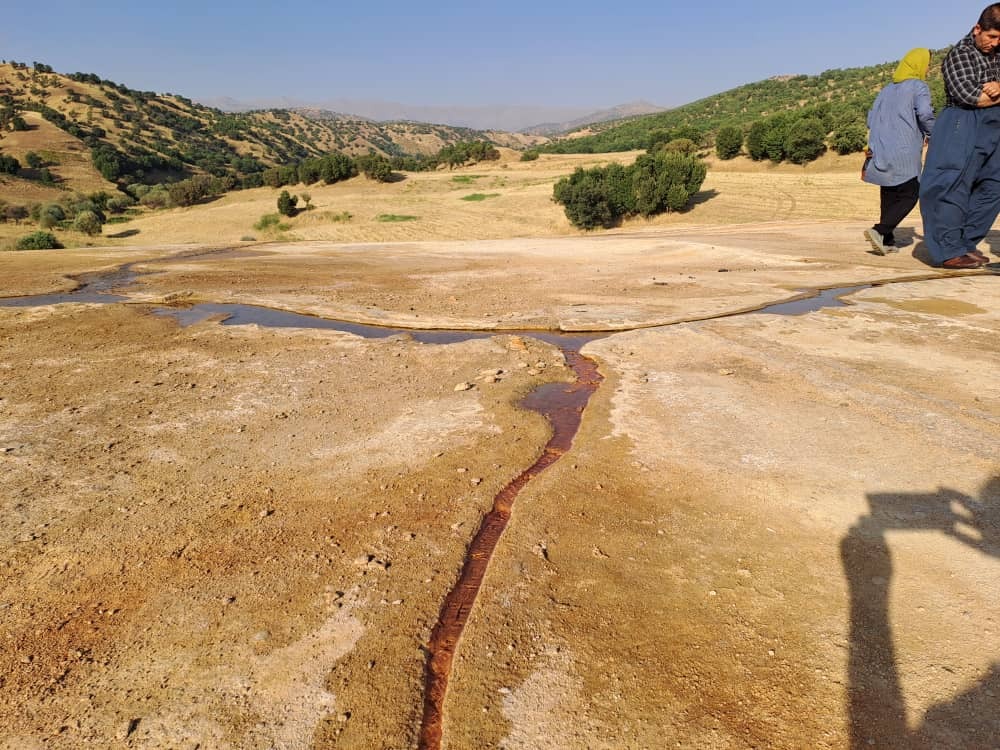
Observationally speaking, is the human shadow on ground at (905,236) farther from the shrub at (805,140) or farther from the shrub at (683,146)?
A: the shrub at (683,146)

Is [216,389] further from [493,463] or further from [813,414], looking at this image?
[813,414]

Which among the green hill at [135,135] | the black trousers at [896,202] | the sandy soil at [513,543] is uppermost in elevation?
the green hill at [135,135]

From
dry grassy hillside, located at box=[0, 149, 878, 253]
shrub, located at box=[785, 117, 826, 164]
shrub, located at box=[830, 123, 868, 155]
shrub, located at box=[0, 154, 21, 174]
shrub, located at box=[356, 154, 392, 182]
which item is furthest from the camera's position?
shrub, located at box=[0, 154, 21, 174]

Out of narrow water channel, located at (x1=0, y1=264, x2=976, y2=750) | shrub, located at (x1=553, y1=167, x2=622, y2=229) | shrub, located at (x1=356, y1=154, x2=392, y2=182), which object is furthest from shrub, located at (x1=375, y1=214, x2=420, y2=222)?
narrow water channel, located at (x1=0, y1=264, x2=976, y2=750)

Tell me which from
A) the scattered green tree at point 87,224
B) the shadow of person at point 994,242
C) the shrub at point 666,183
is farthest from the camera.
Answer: the scattered green tree at point 87,224

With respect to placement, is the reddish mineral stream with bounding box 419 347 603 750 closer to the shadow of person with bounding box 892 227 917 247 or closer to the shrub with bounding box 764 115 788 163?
the shadow of person with bounding box 892 227 917 247

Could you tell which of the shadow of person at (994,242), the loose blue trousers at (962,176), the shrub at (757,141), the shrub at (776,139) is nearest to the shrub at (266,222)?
the shrub at (757,141)
